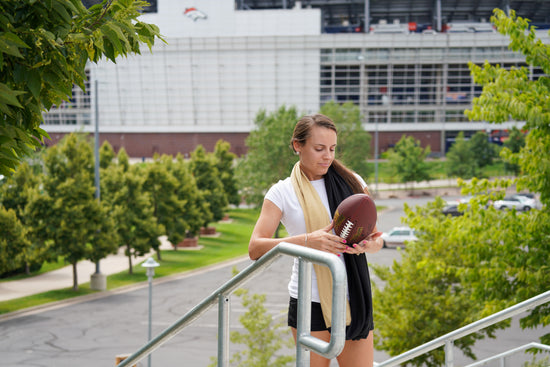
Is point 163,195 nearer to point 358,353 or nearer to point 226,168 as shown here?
point 226,168

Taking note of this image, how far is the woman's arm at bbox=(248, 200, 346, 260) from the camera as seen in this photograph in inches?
114

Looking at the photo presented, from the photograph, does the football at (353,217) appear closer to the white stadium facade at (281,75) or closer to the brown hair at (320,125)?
the brown hair at (320,125)

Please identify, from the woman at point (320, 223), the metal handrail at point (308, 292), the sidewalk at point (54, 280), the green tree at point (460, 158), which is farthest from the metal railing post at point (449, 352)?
the green tree at point (460, 158)

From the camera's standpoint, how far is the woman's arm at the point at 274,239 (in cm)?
290

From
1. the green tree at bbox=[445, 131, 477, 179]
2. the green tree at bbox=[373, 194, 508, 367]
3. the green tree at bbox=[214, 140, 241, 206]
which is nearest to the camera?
the green tree at bbox=[373, 194, 508, 367]

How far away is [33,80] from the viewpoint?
315cm

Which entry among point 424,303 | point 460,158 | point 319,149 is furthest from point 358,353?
point 460,158

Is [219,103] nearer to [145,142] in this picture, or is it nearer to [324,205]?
[145,142]

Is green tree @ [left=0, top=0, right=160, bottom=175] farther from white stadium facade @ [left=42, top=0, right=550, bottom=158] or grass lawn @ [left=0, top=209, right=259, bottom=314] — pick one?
white stadium facade @ [left=42, top=0, right=550, bottom=158]

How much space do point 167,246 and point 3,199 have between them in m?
13.5

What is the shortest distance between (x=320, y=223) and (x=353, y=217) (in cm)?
32

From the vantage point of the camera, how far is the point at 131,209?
1273 inches

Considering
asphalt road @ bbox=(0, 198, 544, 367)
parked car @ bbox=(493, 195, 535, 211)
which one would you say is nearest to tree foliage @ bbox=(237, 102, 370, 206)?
asphalt road @ bbox=(0, 198, 544, 367)

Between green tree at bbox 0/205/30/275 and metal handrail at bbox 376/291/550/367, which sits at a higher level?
metal handrail at bbox 376/291/550/367
